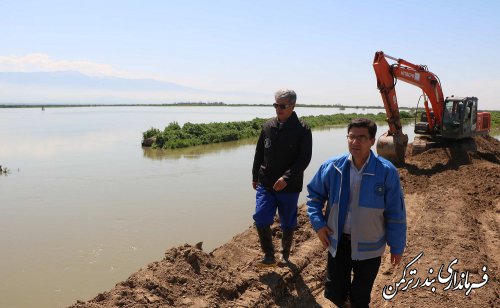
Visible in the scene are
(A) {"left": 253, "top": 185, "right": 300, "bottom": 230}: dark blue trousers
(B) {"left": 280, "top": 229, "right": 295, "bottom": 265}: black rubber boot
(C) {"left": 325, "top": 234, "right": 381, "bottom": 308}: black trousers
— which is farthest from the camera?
(B) {"left": 280, "top": 229, "right": 295, "bottom": 265}: black rubber boot

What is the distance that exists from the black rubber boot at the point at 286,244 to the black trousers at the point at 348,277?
135cm

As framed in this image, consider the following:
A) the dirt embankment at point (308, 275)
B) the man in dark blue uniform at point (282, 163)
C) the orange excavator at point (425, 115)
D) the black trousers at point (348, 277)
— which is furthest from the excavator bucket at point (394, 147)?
the black trousers at point (348, 277)

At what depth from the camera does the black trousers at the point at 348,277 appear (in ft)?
10.0

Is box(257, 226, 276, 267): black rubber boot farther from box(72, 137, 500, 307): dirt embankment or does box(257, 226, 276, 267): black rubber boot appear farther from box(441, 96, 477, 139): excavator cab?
box(441, 96, 477, 139): excavator cab

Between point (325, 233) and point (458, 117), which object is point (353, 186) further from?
point (458, 117)

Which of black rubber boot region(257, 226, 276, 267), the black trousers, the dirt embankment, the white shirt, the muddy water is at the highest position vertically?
the white shirt

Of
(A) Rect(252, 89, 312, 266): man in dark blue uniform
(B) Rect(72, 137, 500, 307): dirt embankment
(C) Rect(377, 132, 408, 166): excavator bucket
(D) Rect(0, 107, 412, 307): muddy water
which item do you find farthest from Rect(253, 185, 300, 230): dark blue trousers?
(C) Rect(377, 132, 408, 166): excavator bucket

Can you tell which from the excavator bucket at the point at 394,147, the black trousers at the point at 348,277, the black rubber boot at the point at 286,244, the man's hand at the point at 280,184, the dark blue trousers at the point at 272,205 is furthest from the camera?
the excavator bucket at the point at 394,147

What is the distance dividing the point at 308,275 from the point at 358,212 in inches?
83.9

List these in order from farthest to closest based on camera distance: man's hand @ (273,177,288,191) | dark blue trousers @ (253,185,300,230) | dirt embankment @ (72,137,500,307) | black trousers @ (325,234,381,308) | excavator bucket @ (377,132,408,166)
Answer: excavator bucket @ (377,132,408,166)
dark blue trousers @ (253,185,300,230)
man's hand @ (273,177,288,191)
dirt embankment @ (72,137,500,307)
black trousers @ (325,234,381,308)

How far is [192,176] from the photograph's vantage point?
1296 centimetres

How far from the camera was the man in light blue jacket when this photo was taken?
290 centimetres

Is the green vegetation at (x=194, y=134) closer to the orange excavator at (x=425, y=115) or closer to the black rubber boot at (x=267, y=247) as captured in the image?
the orange excavator at (x=425, y=115)

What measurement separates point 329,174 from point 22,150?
19036 millimetres
